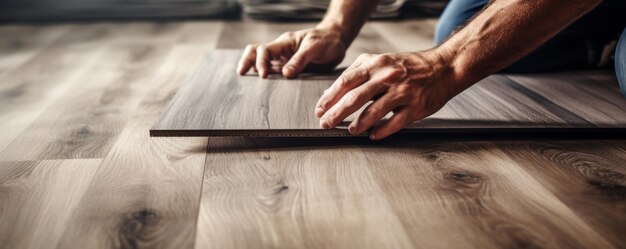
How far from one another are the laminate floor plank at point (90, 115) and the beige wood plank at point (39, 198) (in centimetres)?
5

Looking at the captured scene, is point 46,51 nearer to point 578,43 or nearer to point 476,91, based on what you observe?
point 476,91

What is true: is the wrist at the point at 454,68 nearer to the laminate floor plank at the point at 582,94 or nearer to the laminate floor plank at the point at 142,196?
the laminate floor plank at the point at 582,94

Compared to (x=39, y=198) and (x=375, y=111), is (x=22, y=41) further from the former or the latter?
(x=375, y=111)

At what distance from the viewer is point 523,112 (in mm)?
1150

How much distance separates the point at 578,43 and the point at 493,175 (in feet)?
2.86

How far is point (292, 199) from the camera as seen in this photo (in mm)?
842

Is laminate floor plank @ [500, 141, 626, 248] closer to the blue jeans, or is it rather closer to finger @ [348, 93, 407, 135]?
finger @ [348, 93, 407, 135]

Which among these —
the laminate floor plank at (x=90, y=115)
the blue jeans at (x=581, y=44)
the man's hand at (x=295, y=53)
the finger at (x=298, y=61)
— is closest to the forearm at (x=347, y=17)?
the man's hand at (x=295, y=53)

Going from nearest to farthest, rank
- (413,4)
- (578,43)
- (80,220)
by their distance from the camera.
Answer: (80,220), (578,43), (413,4)

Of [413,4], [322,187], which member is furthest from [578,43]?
[413,4]

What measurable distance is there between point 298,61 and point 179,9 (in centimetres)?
152

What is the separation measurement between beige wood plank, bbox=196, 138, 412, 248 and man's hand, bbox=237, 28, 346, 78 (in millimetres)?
357

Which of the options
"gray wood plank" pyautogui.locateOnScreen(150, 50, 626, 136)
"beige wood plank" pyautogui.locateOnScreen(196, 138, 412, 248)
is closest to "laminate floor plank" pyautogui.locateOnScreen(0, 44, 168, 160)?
"gray wood plank" pyautogui.locateOnScreen(150, 50, 626, 136)

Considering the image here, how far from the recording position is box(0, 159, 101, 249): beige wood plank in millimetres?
750
